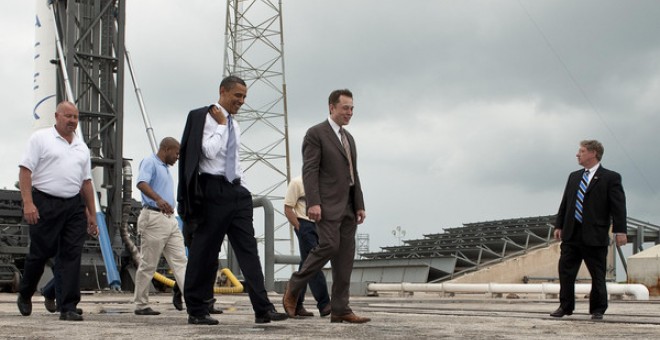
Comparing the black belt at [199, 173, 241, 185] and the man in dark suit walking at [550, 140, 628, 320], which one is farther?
the man in dark suit walking at [550, 140, 628, 320]

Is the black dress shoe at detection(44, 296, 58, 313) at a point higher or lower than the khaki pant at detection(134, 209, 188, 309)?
lower

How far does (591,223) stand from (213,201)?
360 cm

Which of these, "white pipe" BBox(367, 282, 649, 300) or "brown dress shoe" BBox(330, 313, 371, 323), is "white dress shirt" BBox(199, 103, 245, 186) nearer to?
"brown dress shoe" BBox(330, 313, 371, 323)

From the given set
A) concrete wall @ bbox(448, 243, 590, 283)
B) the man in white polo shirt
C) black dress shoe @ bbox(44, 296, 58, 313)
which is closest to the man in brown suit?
the man in white polo shirt

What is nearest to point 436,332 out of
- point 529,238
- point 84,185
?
point 84,185

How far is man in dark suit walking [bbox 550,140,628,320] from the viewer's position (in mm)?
8398

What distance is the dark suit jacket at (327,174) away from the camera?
691 cm

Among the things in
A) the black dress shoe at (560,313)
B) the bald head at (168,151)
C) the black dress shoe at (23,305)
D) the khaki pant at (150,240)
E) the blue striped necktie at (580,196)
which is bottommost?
the black dress shoe at (560,313)

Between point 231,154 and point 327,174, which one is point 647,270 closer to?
point 327,174

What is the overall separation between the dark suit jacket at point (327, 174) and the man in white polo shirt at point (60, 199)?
1972 mm

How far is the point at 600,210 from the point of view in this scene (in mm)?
8484

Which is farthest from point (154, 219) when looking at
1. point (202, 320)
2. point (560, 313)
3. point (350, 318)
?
point (560, 313)

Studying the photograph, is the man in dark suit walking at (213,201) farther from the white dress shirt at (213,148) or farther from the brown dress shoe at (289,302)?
the brown dress shoe at (289,302)

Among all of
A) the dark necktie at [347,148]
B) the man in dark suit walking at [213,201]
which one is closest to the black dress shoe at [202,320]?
the man in dark suit walking at [213,201]
